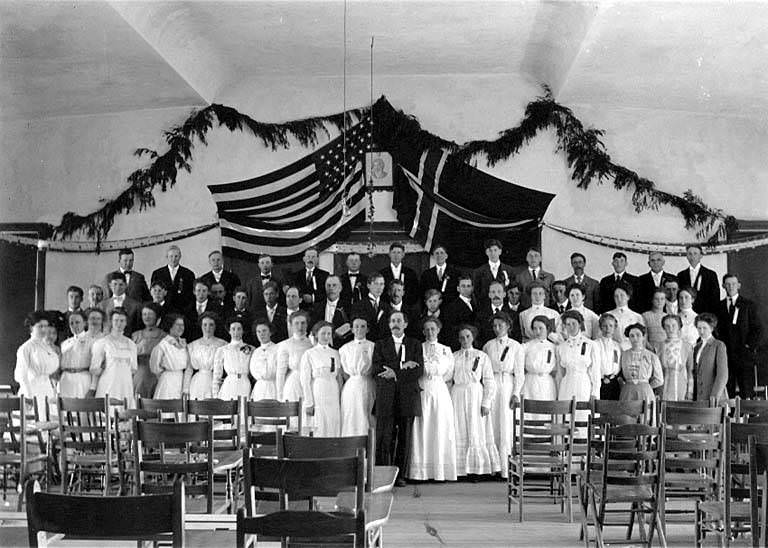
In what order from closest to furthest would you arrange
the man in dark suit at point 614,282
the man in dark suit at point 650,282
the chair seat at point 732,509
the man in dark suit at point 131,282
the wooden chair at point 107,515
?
the wooden chair at point 107,515, the chair seat at point 732,509, the man in dark suit at point 614,282, the man in dark suit at point 650,282, the man in dark suit at point 131,282

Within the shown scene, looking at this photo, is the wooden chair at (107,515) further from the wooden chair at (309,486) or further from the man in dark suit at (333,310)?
the man in dark suit at (333,310)

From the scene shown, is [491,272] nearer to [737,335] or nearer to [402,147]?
[402,147]

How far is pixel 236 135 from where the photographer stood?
42.6 ft

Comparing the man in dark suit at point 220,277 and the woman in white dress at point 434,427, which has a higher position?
the man in dark suit at point 220,277

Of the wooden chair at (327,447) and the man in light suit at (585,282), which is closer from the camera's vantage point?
the wooden chair at (327,447)

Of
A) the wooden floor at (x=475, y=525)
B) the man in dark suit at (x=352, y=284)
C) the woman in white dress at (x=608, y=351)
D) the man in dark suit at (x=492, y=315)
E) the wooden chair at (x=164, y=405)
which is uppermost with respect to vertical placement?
the man in dark suit at (x=352, y=284)

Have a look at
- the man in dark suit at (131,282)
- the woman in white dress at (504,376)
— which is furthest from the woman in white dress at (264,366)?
the man in dark suit at (131,282)

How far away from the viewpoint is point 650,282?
39.4 ft

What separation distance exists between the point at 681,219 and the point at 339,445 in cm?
937

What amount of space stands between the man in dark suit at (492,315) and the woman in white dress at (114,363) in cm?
395

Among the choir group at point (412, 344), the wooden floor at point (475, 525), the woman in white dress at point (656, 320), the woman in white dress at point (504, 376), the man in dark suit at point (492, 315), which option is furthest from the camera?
the woman in white dress at point (656, 320)

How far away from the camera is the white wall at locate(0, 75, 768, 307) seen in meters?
12.7

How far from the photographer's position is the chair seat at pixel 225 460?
5.52 m

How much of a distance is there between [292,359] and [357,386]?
2.68ft
